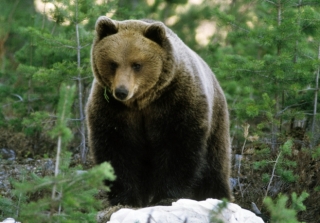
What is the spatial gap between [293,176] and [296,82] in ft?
6.05

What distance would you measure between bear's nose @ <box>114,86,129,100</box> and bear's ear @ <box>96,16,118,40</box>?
697mm

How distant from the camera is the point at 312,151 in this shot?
7.27m

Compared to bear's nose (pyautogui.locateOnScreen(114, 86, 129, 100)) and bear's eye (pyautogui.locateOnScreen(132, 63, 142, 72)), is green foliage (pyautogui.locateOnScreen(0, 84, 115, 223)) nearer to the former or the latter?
bear's nose (pyautogui.locateOnScreen(114, 86, 129, 100))

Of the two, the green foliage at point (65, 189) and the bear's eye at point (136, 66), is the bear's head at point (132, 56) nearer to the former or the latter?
the bear's eye at point (136, 66)

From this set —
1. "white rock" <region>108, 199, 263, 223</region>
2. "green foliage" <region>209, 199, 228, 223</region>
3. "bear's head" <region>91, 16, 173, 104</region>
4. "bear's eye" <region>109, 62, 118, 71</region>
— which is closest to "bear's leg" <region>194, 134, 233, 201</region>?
"bear's head" <region>91, 16, 173, 104</region>

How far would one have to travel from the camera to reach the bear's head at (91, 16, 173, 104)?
19.7 ft

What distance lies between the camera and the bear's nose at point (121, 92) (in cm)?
575

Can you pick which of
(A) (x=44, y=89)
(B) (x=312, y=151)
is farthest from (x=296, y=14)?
(A) (x=44, y=89)

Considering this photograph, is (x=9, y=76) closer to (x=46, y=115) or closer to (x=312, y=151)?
(x=46, y=115)

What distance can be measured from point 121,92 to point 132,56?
450 mm

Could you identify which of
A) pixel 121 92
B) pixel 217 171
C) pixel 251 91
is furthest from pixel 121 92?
pixel 251 91

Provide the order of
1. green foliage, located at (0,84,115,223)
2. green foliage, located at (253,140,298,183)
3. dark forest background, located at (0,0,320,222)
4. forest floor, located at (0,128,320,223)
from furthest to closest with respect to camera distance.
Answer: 1. dark forest background, located at (0,0,320,222)
2. forest floor, located at (0,128,320,223)
3. green foliage, located at (253,140,298,183)
4. green foliage, located at (0,84,115,223)

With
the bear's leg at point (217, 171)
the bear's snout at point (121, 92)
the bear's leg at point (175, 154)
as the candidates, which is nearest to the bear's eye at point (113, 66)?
the bear's snout at point (121, 92)

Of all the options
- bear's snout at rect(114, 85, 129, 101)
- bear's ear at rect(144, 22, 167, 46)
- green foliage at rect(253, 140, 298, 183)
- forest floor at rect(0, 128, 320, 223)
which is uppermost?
bear's ear at rect(144, 22, 167, 46)
